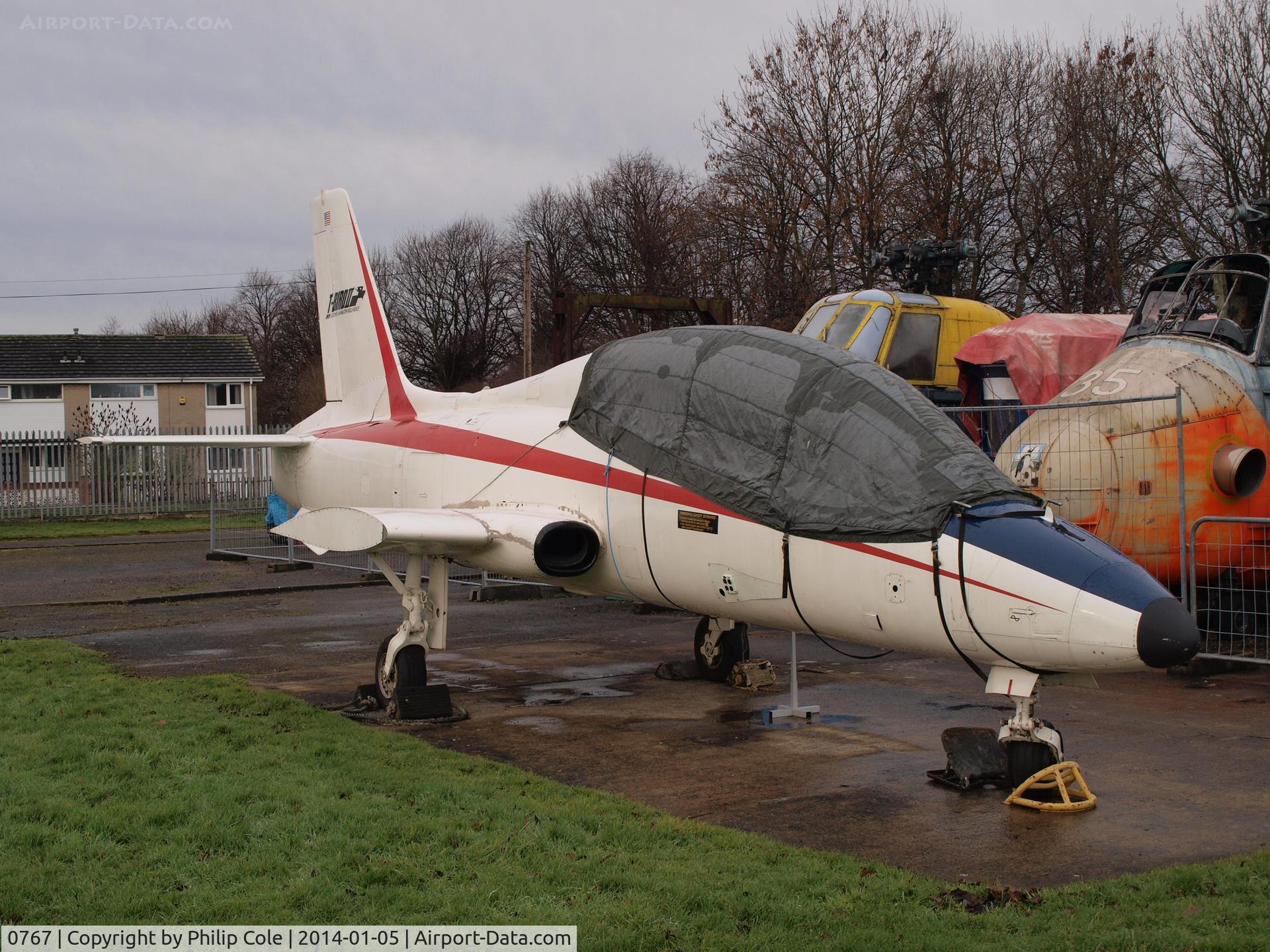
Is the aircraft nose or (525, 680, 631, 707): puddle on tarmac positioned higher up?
the aircraft nose

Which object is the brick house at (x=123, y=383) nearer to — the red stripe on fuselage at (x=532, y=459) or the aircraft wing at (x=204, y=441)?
the aircraft wing at (x=204, y=441)

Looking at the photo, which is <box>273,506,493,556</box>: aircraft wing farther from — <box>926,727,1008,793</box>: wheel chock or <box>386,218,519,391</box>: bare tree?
<box>386,218,519,391</box>: bare tree

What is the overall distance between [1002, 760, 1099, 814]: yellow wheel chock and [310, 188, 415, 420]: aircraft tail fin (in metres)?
7.26

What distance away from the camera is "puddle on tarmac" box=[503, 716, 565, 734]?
28.0 ft

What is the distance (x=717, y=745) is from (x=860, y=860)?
273 centimetres

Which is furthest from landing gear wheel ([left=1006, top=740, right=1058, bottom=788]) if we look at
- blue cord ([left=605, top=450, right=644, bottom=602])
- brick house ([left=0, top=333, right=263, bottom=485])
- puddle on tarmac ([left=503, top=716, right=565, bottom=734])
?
brick house ([left=0, top=333, right=263, bottom=485])

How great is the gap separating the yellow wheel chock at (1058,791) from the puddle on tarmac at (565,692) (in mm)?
4162

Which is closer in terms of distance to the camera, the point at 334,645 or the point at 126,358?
the point at 334,645

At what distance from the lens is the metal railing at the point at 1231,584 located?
999 cm

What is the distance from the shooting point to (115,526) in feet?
97.9

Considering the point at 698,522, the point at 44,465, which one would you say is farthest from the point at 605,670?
the point at 44,465

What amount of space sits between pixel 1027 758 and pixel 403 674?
4.81m

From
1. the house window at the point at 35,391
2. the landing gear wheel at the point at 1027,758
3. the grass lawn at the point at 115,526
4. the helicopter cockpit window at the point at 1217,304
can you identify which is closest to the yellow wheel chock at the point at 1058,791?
the landing gear wheel at the point at 1027,758

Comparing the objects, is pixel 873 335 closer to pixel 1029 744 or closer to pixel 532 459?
pixel 532 459
